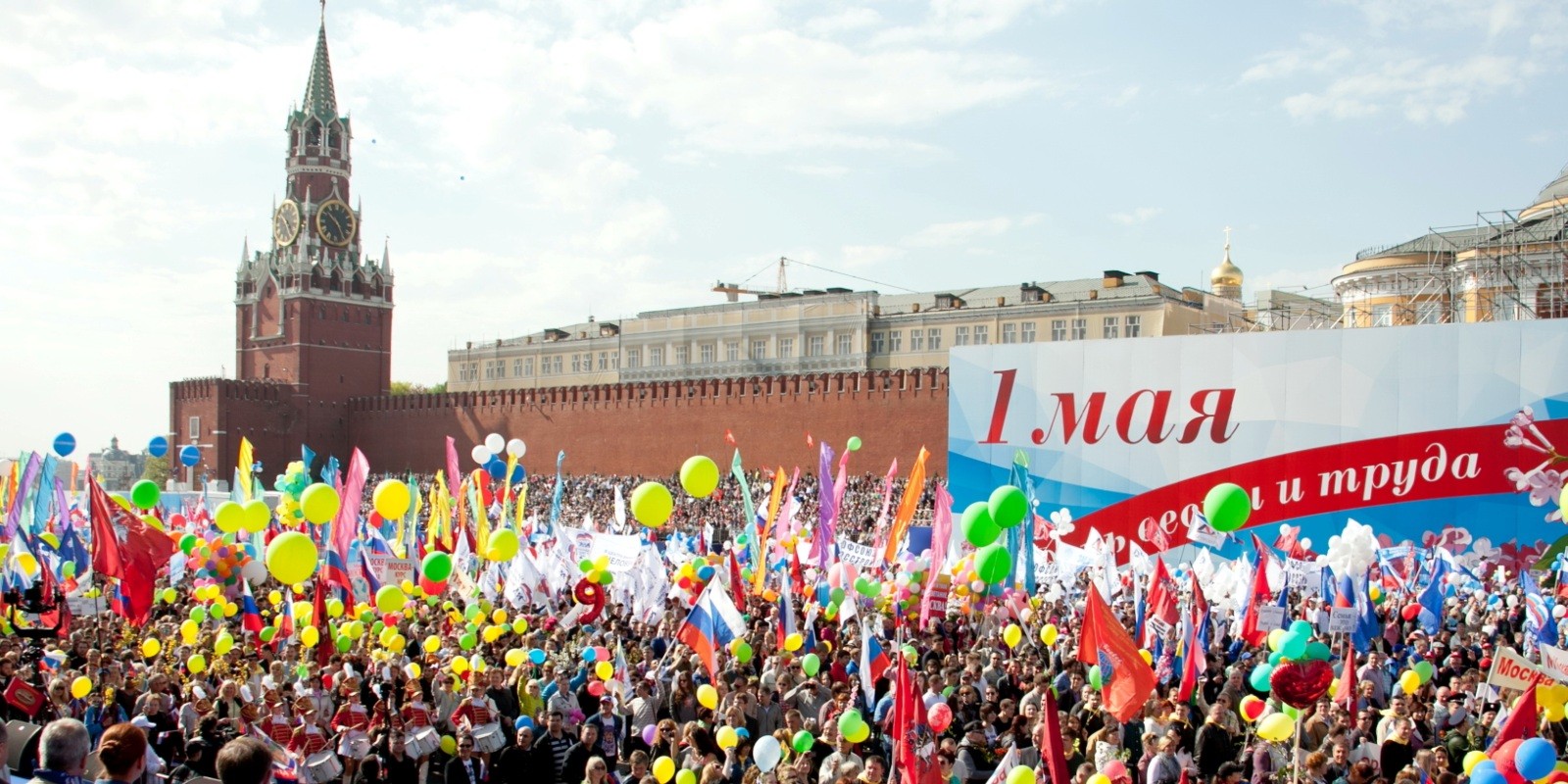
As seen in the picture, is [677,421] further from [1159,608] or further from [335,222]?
[1159,608]

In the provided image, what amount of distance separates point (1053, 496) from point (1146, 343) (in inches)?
157

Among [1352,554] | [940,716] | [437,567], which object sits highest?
[437,567]

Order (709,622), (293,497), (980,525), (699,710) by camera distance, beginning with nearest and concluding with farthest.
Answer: (709,622)
(699,710)
(980,525)
(293,497)

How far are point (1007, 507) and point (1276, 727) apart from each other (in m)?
3.59

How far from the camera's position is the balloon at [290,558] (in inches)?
454

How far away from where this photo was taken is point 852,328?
60.9m

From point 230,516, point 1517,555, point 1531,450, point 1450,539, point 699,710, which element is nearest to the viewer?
point 699,710

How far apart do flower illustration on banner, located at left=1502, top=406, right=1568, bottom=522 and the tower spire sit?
55141mm

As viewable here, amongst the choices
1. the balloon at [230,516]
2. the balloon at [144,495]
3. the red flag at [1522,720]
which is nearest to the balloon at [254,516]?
the balloon at [230,516]

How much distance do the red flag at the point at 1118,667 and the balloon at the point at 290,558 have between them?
21.1ft

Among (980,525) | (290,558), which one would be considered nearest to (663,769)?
(980,525)

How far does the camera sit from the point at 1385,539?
2694 centimetres

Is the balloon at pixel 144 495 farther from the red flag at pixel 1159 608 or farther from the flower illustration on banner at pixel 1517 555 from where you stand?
the flower illustration on banner at pixel 1517 555

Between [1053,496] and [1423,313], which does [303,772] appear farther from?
[1423,313]
